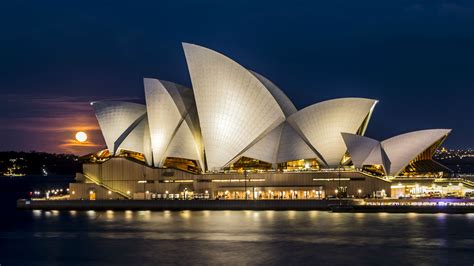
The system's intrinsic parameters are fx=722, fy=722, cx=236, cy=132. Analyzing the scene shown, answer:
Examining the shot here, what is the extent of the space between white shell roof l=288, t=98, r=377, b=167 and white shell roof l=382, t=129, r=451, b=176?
14.1 ft

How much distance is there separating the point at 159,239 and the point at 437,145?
116 feet

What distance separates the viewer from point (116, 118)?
75062 mm

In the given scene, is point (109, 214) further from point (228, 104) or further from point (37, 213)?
point (228, 104)

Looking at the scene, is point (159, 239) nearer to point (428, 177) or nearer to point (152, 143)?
point (152, 143)

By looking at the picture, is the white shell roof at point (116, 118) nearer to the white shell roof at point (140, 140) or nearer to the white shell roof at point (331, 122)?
the white shell roof at point (140, 140)

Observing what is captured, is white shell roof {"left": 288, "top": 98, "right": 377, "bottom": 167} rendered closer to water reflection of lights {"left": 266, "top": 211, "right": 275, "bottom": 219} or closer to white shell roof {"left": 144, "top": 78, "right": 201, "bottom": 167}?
water reflection of lights {"left": 266, "top": 211, "right": 275, "bottom": 219}

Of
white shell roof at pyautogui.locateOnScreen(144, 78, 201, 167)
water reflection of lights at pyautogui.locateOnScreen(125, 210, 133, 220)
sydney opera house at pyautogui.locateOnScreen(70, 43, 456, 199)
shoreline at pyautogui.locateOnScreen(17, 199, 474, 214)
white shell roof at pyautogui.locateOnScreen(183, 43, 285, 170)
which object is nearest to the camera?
water reflection of lights at pyautogui.locateOnScreen(125, 210, 133, 220)

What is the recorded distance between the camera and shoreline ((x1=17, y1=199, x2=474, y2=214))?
6294 centimetres

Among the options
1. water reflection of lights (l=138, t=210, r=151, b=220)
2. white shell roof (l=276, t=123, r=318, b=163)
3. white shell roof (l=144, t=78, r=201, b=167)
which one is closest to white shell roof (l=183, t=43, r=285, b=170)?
white shell roof (l=276, t=123, r=318, b=163)

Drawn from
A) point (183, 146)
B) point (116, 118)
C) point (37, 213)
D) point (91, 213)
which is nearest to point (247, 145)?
point (183, 146)

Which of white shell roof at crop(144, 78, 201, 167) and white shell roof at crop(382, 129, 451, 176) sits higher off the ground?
white shell roof at crop(144, 78, 201, 167)

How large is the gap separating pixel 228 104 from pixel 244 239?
24505 mm

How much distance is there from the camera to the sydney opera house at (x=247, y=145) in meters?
67.7

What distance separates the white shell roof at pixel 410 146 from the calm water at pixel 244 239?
928 centimetres
